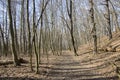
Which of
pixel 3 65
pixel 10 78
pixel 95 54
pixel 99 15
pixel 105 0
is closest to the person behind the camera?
pixel 10 78

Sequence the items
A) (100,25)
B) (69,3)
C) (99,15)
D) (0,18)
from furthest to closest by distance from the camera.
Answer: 1. (100,25)
2. (99,15)
3. (0,18)
4. (69,3)

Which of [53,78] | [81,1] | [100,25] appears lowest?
[53,78]

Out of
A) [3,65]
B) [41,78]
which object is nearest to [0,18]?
[3,65]

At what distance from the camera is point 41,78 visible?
46.6 ft

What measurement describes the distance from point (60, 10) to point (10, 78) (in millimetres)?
39138

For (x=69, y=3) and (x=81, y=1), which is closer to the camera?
(x=69, y=3)

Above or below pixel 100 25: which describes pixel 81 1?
above

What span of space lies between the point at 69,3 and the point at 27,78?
90.1ft

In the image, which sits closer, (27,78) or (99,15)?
(27,78)

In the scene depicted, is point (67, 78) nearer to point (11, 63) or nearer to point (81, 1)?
point (11, 63)

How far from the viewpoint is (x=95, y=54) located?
89.4 feet

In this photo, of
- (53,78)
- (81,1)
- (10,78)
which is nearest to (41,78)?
(53,78)

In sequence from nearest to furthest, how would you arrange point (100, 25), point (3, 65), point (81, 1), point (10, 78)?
point (10, 78) → point (3, 65) → point (81, 1) → point (100, 25)

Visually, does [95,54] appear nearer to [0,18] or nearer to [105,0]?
[105,0]
